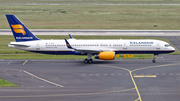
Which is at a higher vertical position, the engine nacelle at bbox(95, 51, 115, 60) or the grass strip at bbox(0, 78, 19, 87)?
the engine nacelle at bbox(95, 51, 115, 60)

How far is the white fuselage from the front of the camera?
4909 cm

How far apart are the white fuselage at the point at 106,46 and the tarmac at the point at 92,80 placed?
2.35 m

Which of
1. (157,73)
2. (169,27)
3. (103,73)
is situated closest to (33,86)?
(103,73)

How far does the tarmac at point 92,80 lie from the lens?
99.4 ft

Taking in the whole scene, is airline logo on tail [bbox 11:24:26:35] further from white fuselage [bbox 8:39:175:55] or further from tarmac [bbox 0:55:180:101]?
tarmac [bbox 0:55:180:101]

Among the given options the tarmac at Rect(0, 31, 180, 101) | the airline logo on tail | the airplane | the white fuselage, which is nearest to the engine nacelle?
the airplane

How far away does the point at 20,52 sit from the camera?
200ft

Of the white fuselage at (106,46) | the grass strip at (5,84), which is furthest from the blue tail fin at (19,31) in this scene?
the grass strip at (5,84)

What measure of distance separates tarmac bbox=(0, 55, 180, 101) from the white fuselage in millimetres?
2350

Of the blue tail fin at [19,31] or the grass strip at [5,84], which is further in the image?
the blue tail fin at [19,31]

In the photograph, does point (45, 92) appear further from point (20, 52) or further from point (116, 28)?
point (116, 28)

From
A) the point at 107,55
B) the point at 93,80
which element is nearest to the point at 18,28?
the point at 107,55

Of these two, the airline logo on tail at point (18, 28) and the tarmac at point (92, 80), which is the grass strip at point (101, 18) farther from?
the tarmac at point (92, 80)

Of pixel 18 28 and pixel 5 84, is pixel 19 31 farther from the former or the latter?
pixel 5 84
